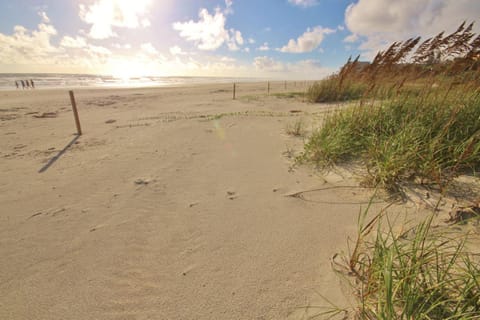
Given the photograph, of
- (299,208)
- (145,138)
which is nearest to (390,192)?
(299,208)

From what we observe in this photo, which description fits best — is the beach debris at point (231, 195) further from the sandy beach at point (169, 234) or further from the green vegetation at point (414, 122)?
the green vegetation at point (414, 122)

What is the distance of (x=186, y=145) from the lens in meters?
4.55

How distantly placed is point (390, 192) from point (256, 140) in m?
2.87

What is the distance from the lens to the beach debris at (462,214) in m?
1.81

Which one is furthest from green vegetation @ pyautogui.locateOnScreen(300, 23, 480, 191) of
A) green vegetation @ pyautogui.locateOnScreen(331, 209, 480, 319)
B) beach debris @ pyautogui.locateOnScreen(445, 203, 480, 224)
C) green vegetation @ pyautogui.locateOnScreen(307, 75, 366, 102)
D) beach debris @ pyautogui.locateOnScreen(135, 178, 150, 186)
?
green vegetation @ pyautogui.locateOnScreen(307, 75, 366, 102)

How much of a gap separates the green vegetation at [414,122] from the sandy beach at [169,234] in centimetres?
54

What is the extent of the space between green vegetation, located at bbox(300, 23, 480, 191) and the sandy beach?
0.54 metres

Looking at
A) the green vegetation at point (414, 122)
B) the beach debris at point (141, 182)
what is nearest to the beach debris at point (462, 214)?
the green vegetation at point (414, 122)

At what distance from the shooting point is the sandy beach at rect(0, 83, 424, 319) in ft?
4.58

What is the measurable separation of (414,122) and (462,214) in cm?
150

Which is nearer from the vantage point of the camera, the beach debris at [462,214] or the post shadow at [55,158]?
the beach debris at [462,214]

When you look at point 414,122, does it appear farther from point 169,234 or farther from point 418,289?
point 169,234

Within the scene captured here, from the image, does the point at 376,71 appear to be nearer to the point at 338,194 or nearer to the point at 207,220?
the point at 338,194

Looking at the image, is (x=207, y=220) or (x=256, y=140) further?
(x=256, y=140)
